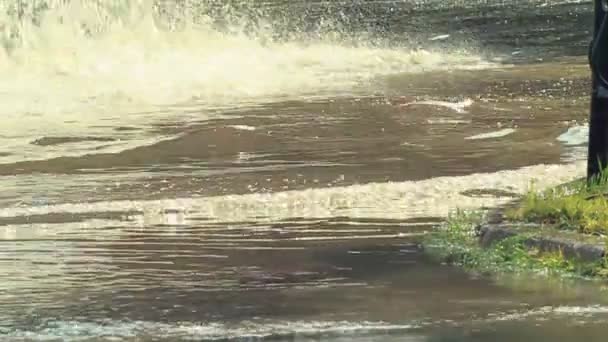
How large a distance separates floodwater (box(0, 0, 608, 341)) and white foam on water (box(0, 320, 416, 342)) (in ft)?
0.05

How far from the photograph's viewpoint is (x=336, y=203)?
940 cm

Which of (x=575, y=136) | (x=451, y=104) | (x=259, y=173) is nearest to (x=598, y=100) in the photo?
(x=259, y=173)

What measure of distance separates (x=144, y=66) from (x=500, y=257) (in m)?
14.4

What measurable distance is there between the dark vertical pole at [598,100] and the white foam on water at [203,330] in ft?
7.97

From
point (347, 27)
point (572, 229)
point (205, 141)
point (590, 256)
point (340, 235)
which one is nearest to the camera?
point (590, 256)

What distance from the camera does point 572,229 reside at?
7.00 m

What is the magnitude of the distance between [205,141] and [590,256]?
6.97 meters

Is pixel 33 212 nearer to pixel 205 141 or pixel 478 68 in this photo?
pixel 205 141

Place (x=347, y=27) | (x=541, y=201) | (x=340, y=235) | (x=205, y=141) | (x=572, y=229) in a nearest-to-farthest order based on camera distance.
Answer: (x=572, y=229), (x=541, y=201), (x=340, y=235), (x=205, y=141), (x=347, y=27)

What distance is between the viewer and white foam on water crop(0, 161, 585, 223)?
9.02 m

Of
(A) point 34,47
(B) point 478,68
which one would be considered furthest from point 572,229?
(A) point 34,47

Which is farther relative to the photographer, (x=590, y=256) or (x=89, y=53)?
(x=89, y=53)

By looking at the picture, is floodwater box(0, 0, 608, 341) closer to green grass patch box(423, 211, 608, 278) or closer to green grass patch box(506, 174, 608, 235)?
green grass patch box(423, 211, 608, 278)

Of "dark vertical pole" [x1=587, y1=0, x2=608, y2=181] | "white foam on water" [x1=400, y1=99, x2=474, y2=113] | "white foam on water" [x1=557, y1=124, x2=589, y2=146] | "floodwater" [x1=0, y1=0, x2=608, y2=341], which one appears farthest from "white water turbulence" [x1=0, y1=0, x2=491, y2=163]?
"dark vertical pole" [x1=587, y1=0, x2=608, y2=181]
